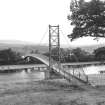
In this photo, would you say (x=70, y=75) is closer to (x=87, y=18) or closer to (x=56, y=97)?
(x=87, y=18)

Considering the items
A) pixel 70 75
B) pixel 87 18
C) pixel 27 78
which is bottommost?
pixel 27 78

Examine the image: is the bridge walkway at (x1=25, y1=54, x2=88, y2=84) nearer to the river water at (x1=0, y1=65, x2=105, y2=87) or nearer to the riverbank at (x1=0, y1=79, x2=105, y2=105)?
the river water at (x1=0, y1=65, x2=105, y2=87)

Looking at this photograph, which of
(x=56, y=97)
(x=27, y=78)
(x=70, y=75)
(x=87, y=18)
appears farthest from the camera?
(x=27, y=78)

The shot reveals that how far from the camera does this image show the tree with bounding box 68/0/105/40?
19547mm

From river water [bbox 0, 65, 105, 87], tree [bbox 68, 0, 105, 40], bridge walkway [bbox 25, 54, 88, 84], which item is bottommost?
river water [bbox 0, 65, 105, 87]

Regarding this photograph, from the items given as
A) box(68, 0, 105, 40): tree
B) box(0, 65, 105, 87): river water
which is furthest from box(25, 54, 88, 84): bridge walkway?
box(68, 0, 105, 40): tree

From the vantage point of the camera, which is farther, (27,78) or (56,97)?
(27,78)

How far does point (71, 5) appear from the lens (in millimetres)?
21312

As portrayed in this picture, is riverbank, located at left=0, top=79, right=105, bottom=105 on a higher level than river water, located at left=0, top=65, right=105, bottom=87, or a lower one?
higher

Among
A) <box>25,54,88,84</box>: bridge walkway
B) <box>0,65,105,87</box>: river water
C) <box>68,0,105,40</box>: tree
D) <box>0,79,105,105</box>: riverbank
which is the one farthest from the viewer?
<box>0,65,105,87</box>: river water

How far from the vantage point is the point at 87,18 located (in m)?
20.8

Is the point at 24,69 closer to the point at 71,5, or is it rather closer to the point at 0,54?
the point at 0,54

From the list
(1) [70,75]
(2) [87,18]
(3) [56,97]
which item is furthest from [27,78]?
(3) [56,97]

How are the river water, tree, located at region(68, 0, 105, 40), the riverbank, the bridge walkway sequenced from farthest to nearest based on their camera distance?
the river water < the bridge walkway < tree, located at region(68, 0, 105, 40) < the riverbank
